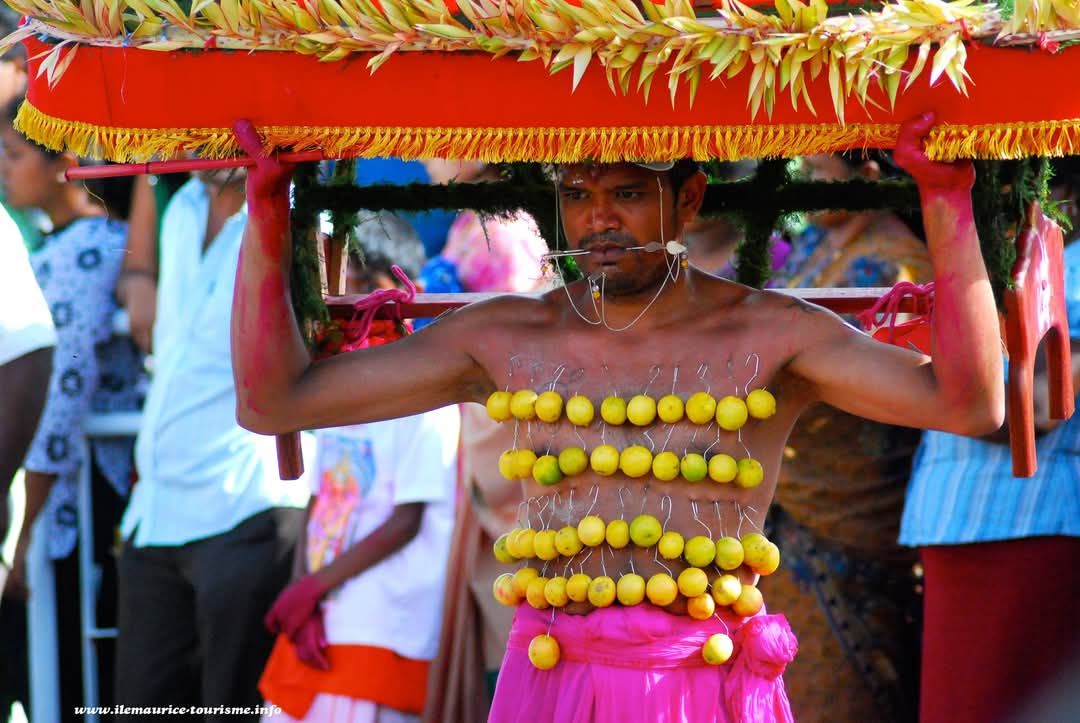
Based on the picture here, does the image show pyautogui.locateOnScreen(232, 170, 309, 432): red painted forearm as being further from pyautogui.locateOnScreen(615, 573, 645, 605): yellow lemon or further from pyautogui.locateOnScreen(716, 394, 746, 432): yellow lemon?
pyautogui.locateOnScreen(716, 394, 746, 432): yellow lemon

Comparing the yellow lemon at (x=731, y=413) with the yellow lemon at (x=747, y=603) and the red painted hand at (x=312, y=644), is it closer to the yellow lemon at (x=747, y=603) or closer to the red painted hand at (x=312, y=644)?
the yellow lemon at (x=747, y=603)

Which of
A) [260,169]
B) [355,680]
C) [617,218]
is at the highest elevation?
[260,169]

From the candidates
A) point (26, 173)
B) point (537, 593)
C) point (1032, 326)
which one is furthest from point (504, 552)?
point (26, 173)

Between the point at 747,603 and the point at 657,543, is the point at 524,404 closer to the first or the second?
the point at 657,543

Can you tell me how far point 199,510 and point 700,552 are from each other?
2589 millimetres

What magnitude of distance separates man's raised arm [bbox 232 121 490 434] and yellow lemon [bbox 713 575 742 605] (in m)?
0.75

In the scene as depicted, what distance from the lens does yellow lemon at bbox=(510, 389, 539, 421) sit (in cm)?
382

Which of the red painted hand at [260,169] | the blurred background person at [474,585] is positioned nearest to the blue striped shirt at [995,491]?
the blurred background person at [474,585]

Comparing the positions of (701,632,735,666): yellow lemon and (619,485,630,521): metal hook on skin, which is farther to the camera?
(619,485,630,521): metal hook on skin

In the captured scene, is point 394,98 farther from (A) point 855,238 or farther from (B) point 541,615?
(A) point 855,238

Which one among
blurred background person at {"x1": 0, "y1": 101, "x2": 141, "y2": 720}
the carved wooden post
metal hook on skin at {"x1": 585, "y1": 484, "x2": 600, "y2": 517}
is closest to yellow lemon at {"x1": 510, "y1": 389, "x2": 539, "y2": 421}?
metal hook on skin at {"x1": 585, "y1": 484, "x2": 600, "y2": 517}

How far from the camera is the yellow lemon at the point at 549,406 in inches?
149

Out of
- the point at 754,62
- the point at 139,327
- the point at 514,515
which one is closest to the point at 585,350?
the point at 754,62

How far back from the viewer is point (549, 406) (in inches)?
149
